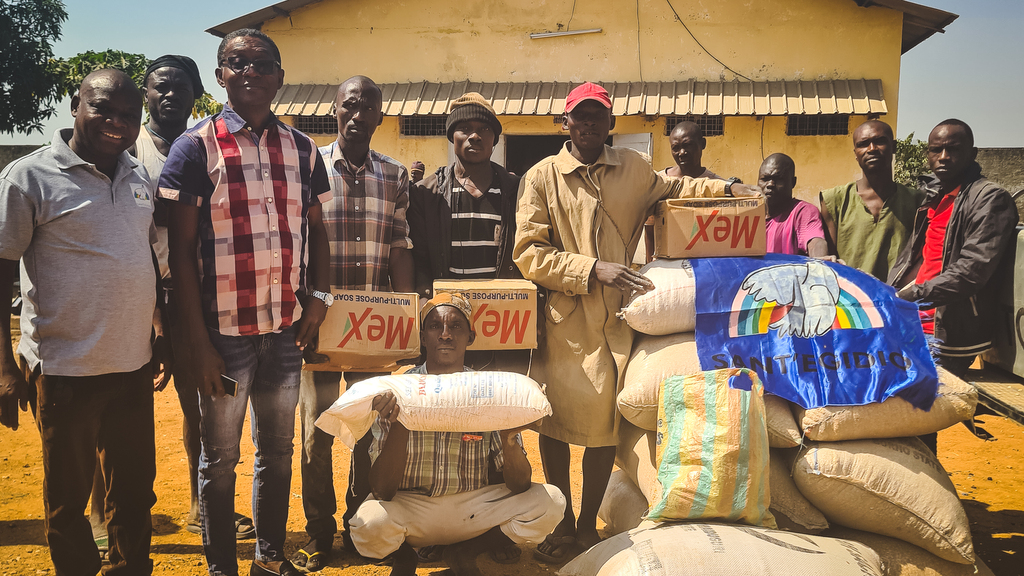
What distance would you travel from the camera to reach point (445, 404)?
251 centimetres

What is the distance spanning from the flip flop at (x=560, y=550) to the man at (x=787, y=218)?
1.92 m

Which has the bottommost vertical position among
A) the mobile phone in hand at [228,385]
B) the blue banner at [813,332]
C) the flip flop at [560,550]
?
the flip flop at [560,550]

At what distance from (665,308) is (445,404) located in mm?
1078

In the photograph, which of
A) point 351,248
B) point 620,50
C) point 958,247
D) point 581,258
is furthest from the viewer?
point 620,50

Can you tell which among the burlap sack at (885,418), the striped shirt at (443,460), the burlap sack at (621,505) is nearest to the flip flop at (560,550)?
the burlap sack at (621,505)

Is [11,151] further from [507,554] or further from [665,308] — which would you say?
[665,308]

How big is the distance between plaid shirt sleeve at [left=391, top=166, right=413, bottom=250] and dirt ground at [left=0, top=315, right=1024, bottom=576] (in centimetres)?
156

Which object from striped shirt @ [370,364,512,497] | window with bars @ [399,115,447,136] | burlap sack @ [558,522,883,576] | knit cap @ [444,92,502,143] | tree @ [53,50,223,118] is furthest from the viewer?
tree @ [53,50,223,118]

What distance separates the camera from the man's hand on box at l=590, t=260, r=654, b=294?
2910 millimetres

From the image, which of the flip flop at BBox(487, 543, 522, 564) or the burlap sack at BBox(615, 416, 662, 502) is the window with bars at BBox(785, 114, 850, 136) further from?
the flip flop at BBox(487, 543, 522, 564)

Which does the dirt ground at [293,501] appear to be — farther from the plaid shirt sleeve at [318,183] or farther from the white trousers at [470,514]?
the plaid shirt sleeve at [318,183]

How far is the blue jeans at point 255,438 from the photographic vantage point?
257cm

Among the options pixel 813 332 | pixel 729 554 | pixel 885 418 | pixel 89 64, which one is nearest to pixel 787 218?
pixel 813 332

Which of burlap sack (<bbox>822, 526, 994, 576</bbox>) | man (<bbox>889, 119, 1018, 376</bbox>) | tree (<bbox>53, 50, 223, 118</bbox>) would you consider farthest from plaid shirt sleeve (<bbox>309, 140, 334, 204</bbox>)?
tree (<bbox>53, 50, 223, 118</bbox>)
